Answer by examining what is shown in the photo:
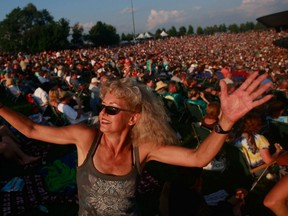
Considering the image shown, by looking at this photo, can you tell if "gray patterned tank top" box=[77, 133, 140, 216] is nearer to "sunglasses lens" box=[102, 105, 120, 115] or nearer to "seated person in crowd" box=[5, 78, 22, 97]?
"sunglasses lens" box=[102, 105, 120, 115]

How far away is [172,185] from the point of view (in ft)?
8.98

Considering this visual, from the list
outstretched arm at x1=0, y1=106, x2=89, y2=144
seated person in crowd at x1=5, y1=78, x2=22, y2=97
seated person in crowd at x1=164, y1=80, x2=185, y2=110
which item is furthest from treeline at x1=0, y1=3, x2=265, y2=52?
outstretched arm at x1=0, y1=106, x2=89, y2=144

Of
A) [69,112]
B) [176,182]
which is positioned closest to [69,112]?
[69,112]

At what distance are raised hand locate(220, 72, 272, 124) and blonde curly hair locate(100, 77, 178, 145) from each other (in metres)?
0.64

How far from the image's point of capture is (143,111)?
85.5 inches

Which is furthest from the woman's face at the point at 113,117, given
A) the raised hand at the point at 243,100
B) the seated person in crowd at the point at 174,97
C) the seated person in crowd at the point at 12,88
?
the seated person in crowd at the point at 12,88

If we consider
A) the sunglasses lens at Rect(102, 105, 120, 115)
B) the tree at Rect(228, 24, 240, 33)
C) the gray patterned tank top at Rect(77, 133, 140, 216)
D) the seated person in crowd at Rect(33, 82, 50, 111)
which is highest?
the sunglasses lens at Rect(102, 105, 120, 115)

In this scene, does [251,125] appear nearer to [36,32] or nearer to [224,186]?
[224,186]

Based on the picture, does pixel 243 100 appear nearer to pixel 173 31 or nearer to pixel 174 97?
pixel 174 97

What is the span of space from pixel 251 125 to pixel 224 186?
3.64ft

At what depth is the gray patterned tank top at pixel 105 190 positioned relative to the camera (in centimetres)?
191

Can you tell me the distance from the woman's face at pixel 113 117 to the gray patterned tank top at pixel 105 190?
0.18 m

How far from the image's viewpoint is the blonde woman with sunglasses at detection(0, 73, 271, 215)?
75.4 inches

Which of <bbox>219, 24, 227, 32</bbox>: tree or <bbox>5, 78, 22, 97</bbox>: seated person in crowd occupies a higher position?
<bbox>5, 78, 22, 97</bbox>: seated person in crowd
